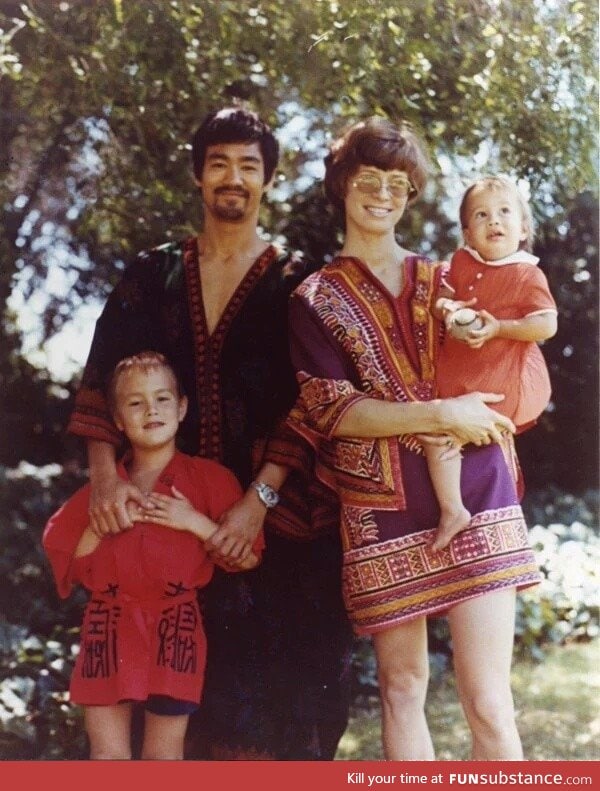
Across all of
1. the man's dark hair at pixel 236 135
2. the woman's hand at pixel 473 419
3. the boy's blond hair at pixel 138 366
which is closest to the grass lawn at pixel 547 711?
the woman's hand at pixel 473 419

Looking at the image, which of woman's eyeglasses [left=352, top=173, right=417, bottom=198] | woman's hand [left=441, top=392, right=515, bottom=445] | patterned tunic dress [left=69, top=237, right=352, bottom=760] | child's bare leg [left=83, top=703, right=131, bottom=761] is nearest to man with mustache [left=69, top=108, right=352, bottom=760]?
patterned tunic dress [left=69, top=237, right=352, bottom=760]

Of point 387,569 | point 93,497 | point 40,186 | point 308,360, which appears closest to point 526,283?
point 308,360

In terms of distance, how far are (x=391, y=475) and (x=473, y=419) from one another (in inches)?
8.6

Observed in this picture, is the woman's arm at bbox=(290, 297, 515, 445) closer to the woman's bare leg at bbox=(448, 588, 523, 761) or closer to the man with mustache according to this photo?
the man with mustache

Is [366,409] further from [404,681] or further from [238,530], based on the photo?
[404,681]

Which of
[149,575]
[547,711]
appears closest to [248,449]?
[149,575]

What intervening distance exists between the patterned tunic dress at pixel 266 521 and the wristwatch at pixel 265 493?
4 cm

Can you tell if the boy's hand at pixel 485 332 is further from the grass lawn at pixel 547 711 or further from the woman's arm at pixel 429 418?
the grass lawn at pixel 547 711

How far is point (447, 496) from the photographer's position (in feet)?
8.46

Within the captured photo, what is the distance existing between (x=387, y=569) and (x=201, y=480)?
1.67ft

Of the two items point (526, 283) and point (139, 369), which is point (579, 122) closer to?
point (526, 283)

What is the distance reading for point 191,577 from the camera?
2766mm

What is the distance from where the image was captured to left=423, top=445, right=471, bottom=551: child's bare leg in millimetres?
2570

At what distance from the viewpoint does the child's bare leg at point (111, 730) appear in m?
2.76
